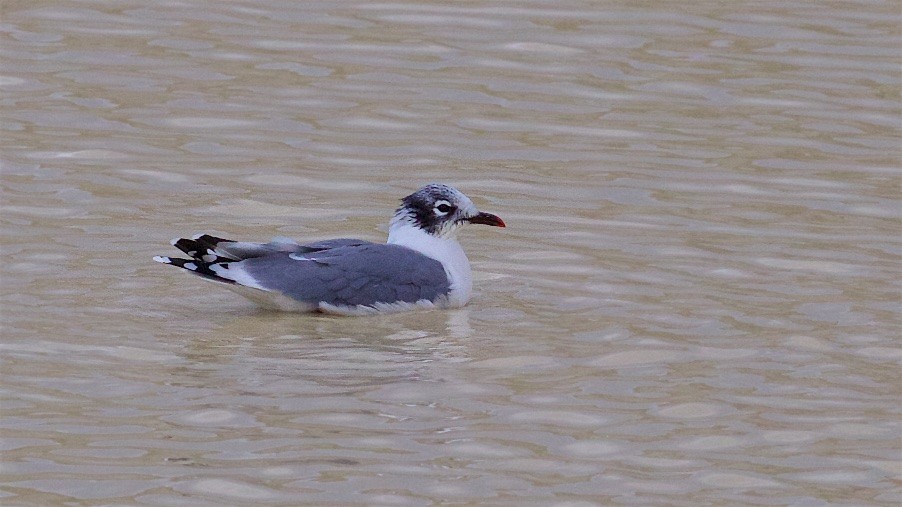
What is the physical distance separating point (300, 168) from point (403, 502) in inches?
273

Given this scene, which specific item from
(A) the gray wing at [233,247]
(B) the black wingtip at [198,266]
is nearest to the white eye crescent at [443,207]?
(A) the gray wing at [233,247]

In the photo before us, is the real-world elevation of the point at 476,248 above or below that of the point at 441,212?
below

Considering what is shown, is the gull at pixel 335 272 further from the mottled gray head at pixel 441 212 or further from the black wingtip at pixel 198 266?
the mottled gray head at pixel 441 212

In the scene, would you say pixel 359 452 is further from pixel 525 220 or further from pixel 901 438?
pixel 525 220

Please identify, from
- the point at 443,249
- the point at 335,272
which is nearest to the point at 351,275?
the point at 335,272

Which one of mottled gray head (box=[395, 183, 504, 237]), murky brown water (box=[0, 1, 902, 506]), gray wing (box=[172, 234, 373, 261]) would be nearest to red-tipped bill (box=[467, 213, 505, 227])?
mottled gray head (box=[395, 183, 504, 237])

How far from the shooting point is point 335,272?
11781 mm

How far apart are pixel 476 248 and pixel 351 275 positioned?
6.18ft

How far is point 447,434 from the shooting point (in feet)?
30.2

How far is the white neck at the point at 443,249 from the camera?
1205 centimetres

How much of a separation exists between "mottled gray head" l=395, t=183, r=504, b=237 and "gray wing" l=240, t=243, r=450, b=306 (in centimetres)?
40

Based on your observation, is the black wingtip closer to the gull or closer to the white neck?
the gull

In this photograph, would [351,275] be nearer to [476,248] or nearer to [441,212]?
[441,212]

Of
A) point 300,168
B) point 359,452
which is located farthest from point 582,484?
point 300,168
